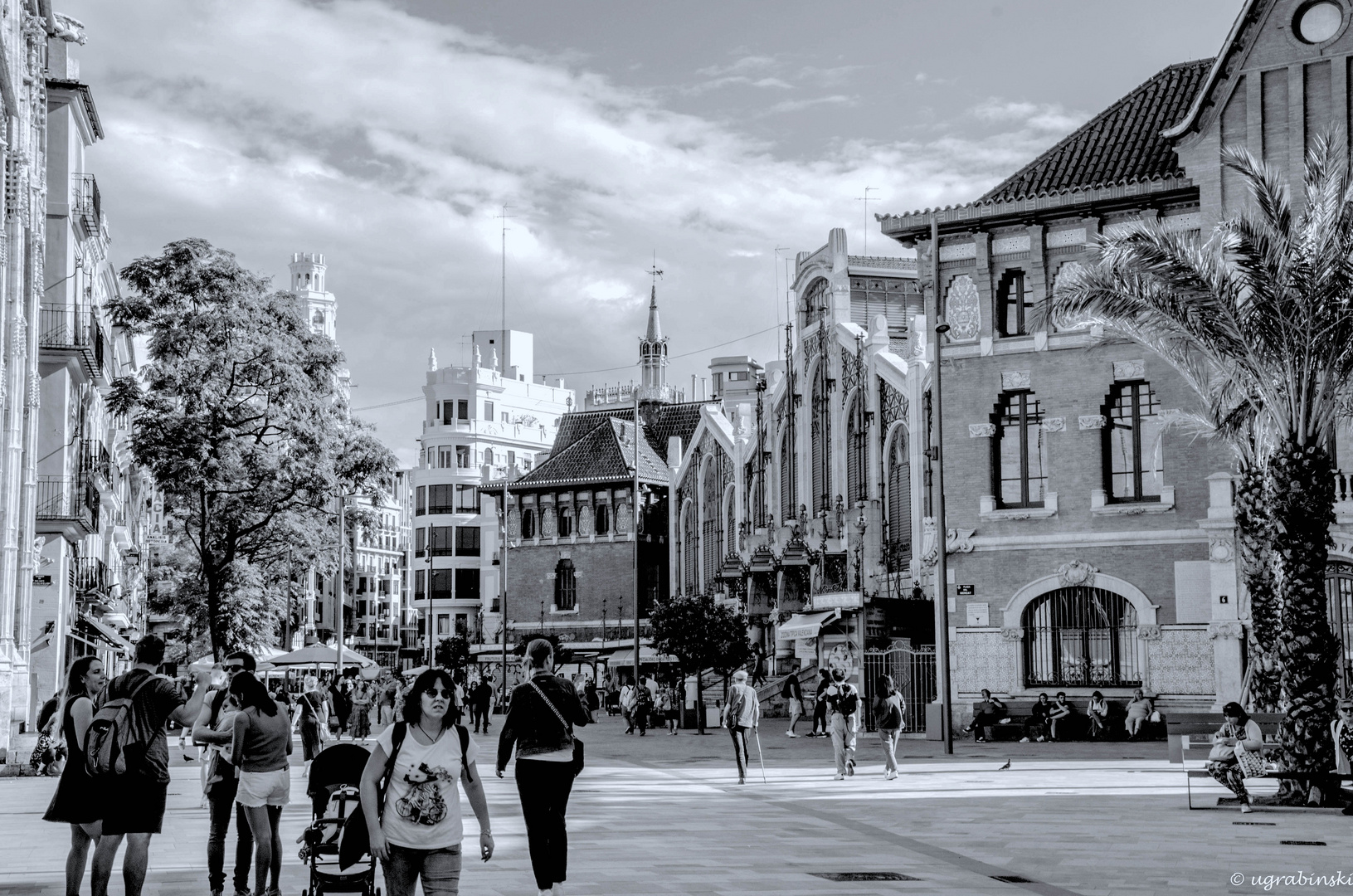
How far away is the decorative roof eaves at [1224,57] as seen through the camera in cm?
3070

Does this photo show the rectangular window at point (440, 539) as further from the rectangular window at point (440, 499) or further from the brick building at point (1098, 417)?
the brick building at point (1098, 417)

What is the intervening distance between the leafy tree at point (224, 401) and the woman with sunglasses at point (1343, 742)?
22.6m

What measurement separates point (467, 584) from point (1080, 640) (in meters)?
66.3

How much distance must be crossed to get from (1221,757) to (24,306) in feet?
71.1

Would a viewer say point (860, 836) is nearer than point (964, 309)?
Yes

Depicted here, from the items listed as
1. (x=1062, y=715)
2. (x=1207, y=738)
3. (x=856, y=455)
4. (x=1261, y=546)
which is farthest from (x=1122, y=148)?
(x=1261, y=546)

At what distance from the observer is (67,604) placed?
34.2 meters

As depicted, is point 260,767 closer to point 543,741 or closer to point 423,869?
point 543,741

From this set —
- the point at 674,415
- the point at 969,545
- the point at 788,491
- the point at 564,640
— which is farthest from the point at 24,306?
the point at 674,415

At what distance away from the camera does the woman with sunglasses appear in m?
17.9

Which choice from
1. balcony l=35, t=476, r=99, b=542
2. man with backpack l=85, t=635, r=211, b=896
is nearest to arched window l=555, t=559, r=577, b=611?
balcony l=35, t=476, r=99, b=542

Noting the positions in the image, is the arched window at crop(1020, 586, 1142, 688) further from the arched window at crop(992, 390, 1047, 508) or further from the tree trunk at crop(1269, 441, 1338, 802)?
the tree trunk at crop(1269, 441, 1338, 802)

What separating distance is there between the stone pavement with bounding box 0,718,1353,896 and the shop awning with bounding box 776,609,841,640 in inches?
546

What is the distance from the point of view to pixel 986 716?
3359cm
